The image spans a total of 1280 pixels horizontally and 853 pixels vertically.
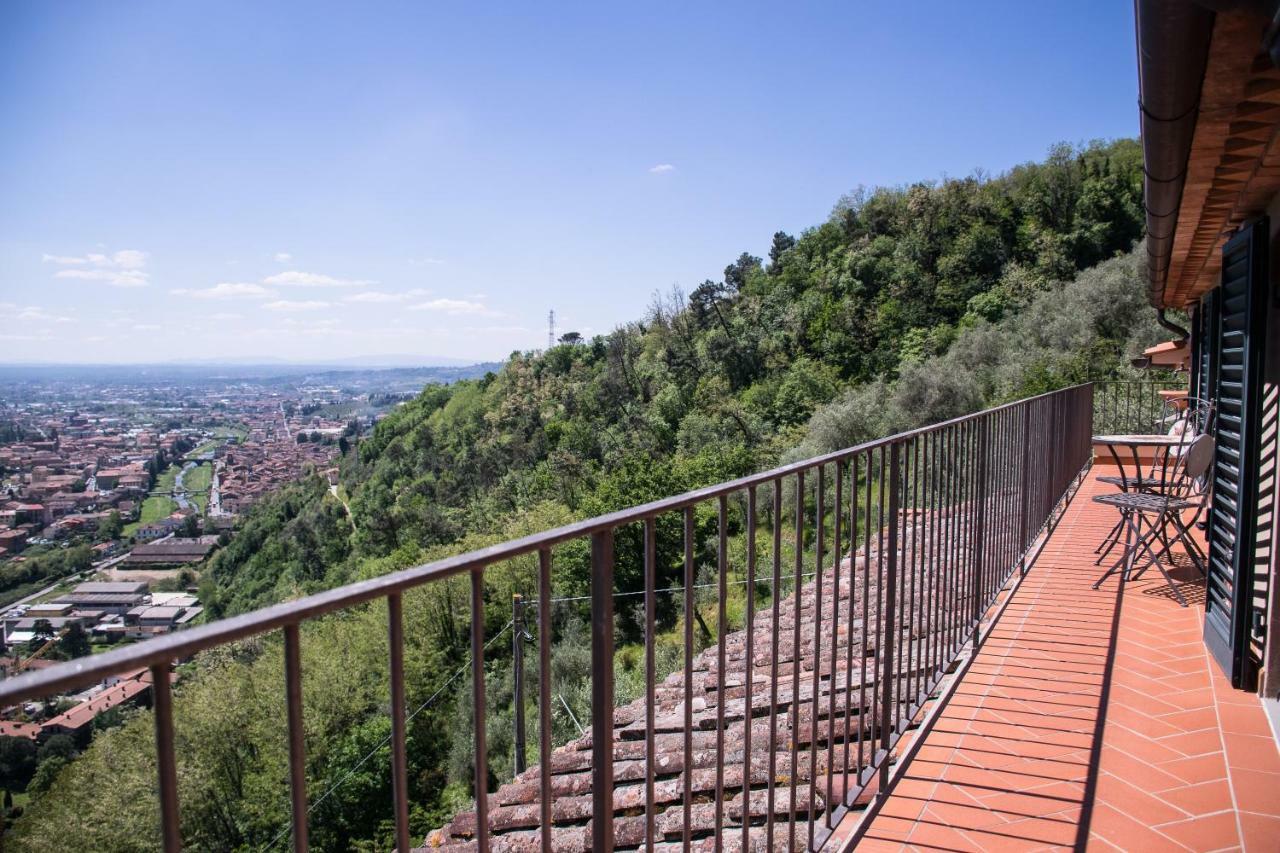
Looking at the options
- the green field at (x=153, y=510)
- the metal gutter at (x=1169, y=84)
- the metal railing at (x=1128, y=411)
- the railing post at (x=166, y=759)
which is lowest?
the green field at (x=153, y=510)

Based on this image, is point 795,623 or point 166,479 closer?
point 795,623

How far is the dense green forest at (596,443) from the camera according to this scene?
20.4 meters

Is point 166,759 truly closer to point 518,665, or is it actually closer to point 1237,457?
point 518,665

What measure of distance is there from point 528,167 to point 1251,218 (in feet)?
139

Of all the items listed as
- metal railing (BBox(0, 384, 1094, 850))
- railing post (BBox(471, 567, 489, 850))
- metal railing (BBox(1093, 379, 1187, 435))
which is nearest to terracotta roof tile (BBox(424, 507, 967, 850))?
metal railing (BBox(0, 384, 1094, 850))

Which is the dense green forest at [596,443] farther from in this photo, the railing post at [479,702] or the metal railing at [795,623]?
the railing post at [479,702]

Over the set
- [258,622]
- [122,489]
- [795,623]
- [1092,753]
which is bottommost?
[122,489]

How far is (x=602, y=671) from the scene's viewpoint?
1.14 meters

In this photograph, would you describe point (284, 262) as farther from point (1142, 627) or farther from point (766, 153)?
point (1142, 627)

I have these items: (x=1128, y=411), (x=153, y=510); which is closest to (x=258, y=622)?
(x=1128, y=411)

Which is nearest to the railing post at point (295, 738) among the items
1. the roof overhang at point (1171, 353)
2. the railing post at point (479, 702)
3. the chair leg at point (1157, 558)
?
the railing post at point (479, 702)

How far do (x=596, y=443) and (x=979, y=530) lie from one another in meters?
43.2

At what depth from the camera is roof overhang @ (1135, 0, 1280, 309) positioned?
1689 millimetres

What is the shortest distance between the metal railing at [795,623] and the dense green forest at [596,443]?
3.21 meters
